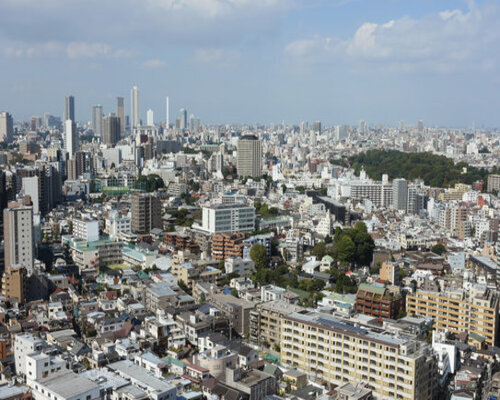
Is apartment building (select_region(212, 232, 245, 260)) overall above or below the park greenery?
below

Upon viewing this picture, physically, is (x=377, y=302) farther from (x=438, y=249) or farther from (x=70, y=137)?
(x=70, y=137)

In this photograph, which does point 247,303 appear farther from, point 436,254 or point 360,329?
point 436,254

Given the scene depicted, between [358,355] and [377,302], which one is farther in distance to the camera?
[377,302]

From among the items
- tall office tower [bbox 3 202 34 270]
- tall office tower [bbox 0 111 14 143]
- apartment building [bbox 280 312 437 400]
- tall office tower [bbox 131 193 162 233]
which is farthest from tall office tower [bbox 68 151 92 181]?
apartment building [bbox 280 312 437 400]

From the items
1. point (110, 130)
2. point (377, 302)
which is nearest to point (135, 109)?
point (110, 130)

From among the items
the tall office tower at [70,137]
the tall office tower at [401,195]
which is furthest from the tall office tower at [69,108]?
the tall office tower at [401,195]

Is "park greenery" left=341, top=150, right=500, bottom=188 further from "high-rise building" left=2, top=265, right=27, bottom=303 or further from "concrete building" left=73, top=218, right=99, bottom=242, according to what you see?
"high-rise building" left=2, top=265, right=27, bottom=303
